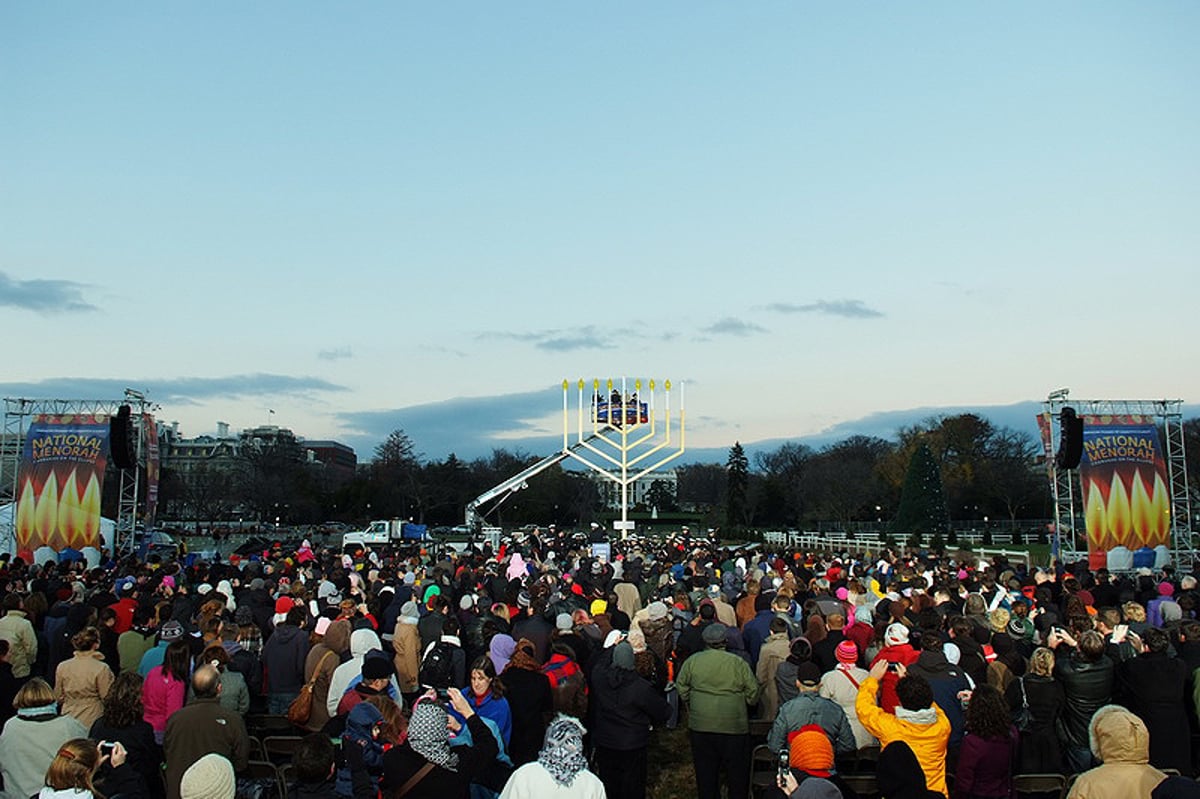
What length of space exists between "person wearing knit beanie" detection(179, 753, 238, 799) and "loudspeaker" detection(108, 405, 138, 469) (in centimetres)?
2492

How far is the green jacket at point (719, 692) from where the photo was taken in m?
7.06

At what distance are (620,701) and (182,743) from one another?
2.97 meters

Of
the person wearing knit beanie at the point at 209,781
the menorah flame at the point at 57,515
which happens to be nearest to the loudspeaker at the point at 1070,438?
the person wearing knit beanie at the point at 209,781

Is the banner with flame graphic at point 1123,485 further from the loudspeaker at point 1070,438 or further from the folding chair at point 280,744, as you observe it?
the folding chair at point 280,744

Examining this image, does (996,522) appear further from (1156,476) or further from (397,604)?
(397,604)

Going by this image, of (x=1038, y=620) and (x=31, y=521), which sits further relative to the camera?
(x=31, y=521)

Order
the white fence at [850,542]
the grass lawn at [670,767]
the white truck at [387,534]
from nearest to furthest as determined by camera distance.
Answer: the grass lawn at [670,767]
the white fence at [850,542]
the white truck at [387,534]

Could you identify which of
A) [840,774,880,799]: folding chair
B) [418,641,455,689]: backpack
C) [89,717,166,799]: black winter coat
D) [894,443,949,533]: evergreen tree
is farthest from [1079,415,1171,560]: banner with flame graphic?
[89,717,166,799]: black winter coat

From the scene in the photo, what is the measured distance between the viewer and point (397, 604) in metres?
12.1

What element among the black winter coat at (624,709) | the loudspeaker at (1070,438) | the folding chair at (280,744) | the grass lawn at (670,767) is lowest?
the grass lawn at (670,767)

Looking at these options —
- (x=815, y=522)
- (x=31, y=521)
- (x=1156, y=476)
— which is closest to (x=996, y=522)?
(x=815, y=522)

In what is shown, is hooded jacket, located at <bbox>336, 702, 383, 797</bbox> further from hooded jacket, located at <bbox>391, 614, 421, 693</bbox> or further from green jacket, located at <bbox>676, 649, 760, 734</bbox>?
hooded jacket, located at <bbox>391, 614, 421, 693</bbox>

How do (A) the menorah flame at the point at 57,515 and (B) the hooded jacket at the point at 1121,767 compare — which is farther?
(A) the menorah flame at the point at 57,515

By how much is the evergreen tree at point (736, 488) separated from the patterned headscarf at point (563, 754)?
65912 mm
